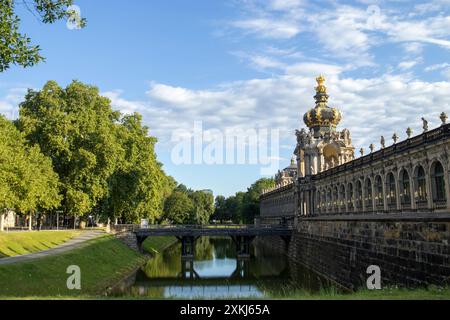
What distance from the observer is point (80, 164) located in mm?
43250

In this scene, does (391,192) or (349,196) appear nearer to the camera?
(391,192)

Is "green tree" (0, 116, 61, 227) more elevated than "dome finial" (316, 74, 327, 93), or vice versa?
"dome finial" (316, 74, 327, 93)

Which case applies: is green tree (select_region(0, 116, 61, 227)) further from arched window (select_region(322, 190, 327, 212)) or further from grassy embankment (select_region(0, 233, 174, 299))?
arched window (select_region(322, 190, 327, 212))

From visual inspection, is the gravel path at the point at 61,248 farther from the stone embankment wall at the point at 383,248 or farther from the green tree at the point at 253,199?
the green tree at the point at 253,199

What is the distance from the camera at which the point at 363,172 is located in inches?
1345

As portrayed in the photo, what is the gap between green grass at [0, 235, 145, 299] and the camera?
21234 millimetres

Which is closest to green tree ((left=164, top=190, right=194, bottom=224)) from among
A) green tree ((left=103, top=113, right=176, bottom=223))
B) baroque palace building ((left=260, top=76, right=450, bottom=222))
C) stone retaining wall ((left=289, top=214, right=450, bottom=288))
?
baroque palace building ((left=260, top=76, right=450, bottom=222))

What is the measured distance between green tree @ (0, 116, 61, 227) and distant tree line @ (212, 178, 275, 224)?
67.5m

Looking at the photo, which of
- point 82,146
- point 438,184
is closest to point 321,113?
point 82,146

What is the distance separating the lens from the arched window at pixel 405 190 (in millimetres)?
26575

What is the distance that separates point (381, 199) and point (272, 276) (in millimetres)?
13592

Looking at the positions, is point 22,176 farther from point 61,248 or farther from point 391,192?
point 391,192

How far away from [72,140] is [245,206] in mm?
71620
